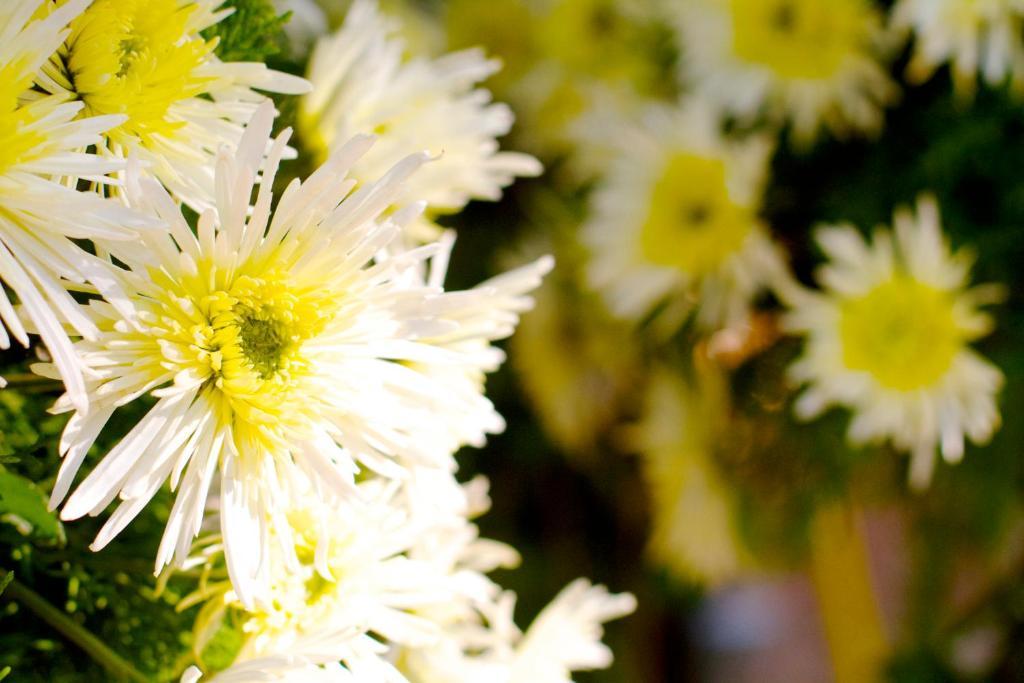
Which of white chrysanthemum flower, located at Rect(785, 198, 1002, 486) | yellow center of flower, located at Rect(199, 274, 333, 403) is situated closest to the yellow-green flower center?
yellow center of flower, located at Rect(199, 274, 333, 403)

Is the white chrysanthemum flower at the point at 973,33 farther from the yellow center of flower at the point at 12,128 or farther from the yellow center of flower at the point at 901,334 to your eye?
the yellow center of flower at the point at 12,128

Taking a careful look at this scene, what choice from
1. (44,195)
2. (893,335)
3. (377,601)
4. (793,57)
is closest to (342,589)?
(377,601)

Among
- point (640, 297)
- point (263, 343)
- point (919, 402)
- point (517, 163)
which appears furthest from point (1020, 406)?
point (263, 343)

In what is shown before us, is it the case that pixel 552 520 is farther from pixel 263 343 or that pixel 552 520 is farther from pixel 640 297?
pixel 263 343

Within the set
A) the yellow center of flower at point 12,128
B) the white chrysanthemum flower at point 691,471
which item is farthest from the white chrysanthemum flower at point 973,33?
the yellow center of flower at point 12,128

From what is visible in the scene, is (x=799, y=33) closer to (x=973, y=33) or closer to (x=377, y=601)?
(x=973, y=33)
